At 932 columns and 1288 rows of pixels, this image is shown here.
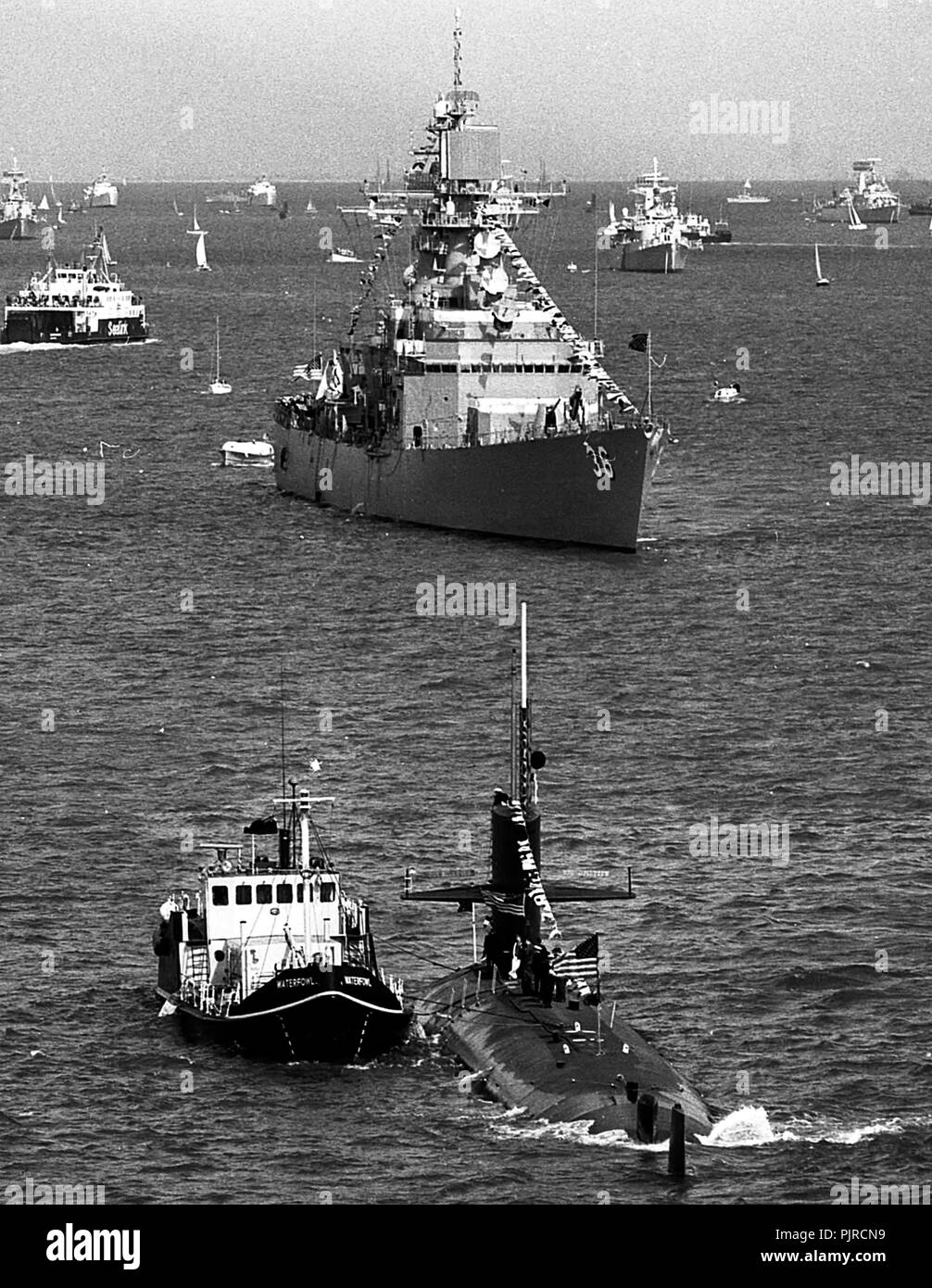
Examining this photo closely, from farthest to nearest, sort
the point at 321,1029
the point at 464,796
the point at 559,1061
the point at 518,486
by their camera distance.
A: the point at 518,486
the point at 464,796
the point at 321,1029
the point at 559,1061

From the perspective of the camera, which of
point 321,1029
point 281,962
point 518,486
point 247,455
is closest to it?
point 321,1029

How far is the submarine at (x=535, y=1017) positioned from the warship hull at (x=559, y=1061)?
3 cm

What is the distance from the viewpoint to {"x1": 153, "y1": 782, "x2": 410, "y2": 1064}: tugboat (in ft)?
191

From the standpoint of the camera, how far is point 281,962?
61.4 meters

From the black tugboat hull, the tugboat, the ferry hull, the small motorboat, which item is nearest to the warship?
the ferry hull

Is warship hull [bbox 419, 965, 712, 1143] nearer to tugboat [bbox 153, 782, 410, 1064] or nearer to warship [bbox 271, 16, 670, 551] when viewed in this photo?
tugboat [bbox 153, 782, 410, 1064]

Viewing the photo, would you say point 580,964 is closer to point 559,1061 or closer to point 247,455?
point 559,1061

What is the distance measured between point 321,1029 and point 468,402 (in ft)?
275

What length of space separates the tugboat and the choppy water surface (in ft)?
2.48

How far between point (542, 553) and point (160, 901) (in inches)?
2483

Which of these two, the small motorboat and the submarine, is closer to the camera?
the submarine

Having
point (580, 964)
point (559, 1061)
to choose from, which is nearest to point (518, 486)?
point (580, 964)

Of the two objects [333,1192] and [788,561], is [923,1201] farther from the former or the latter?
Result: [788,561]
